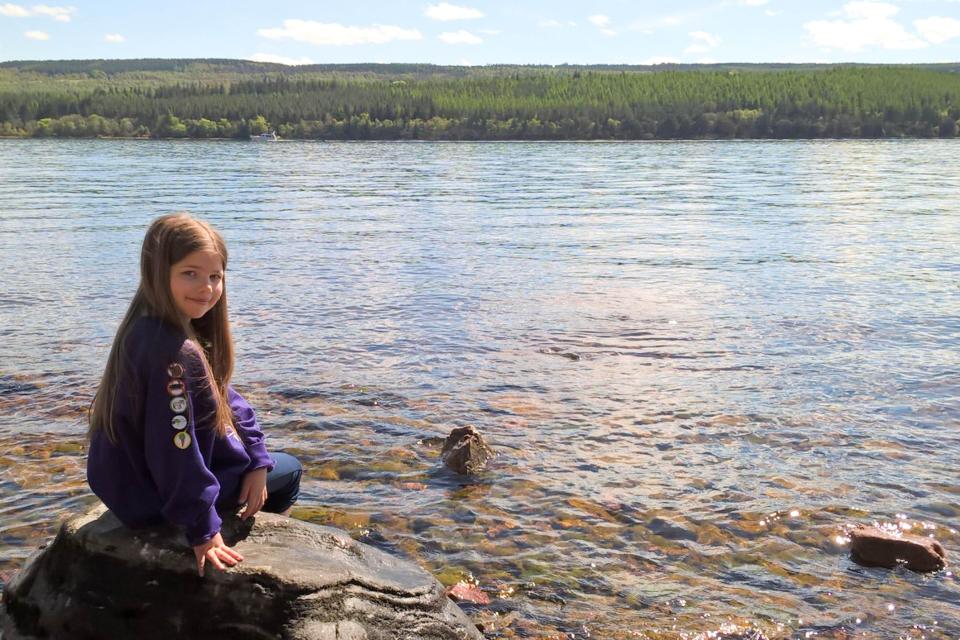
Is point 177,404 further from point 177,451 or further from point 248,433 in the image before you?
point 248,433

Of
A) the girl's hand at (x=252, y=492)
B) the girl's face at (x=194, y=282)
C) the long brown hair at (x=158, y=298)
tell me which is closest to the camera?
the long brown hair at (x=158, y=298)

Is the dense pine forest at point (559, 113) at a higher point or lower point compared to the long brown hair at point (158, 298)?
higher

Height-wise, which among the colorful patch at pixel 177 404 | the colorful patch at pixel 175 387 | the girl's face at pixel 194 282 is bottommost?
the colorful patch at pixel 177 404

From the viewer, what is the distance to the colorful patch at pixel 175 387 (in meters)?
4.61

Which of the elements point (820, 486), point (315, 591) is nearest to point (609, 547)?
point (820, 486)

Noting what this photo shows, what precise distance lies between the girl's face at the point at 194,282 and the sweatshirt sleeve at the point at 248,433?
57 centimetres

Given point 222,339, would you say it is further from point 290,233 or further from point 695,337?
point 290,233

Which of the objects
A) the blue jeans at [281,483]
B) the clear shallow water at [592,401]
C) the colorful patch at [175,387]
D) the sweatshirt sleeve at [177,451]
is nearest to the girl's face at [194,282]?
the sweatshirt sleeve at [177,451]

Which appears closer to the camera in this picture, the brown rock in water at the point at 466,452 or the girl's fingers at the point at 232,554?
the girl's fingers at the point at 232,554

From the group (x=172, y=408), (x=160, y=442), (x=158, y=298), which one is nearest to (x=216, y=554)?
(x=160, y=442)

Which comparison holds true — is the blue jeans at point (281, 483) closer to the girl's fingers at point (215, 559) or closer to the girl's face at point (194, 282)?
the girl's fingers at point (215, 559)

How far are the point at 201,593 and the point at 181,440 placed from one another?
0.77 meters

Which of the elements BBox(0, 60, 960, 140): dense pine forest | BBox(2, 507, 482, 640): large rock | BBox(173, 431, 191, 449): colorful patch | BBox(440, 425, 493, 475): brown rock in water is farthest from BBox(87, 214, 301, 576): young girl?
BBox(0, 60, 960, 140): dense pine forest

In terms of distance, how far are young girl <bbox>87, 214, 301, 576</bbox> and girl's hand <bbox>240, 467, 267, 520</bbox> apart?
0.03 ft
